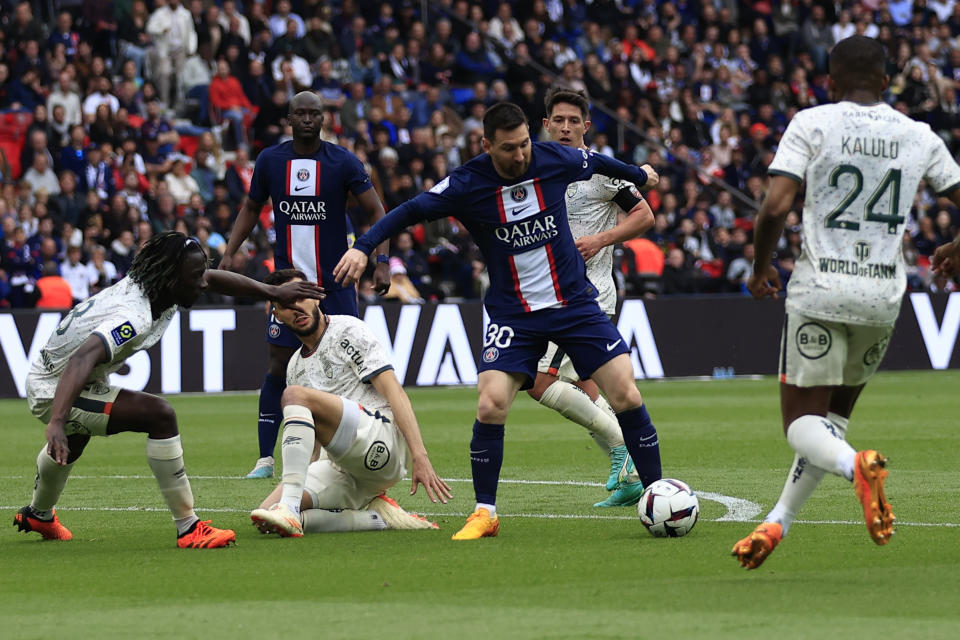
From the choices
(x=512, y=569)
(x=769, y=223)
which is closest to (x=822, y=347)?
Answer: (x=769, y=223)

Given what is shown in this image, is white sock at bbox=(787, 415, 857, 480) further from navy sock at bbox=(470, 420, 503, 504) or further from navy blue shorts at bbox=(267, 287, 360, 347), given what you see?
navy blue shorts at bbox=(267, 287, 360, 347)

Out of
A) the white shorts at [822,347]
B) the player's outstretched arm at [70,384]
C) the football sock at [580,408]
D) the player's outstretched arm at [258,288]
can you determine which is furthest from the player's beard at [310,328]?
the white shorts at [822,347]

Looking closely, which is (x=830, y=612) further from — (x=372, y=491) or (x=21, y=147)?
(x=21, y=147)

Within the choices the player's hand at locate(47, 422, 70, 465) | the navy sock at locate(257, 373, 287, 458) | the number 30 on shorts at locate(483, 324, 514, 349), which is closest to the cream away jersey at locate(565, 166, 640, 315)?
the number 30 on shorts at locate(483, 324, 514, 349)

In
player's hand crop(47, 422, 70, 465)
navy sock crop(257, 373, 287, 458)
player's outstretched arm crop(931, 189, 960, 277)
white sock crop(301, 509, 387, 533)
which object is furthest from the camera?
navy sock crop(257, 373, 287, 458)

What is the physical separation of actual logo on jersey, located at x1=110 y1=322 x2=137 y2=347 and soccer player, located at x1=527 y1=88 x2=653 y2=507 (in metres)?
2.51

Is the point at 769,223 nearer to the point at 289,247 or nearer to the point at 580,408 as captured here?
the point at 580,408

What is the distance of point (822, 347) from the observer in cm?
598

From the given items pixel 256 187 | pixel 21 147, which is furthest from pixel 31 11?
pixel 256 187

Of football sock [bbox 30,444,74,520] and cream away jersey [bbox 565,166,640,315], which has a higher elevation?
cream away jersey [bbox 565,166,640,315]

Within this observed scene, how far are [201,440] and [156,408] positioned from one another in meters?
6.72

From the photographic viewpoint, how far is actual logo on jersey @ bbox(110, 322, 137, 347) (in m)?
6.96

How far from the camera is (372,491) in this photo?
806 centimetres

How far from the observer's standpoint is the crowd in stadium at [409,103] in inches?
816
